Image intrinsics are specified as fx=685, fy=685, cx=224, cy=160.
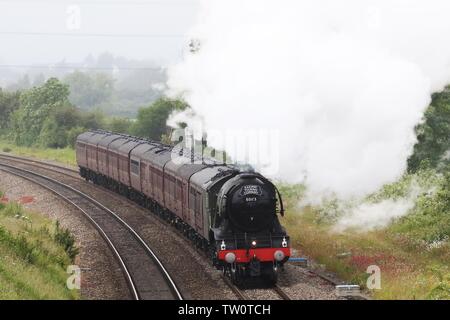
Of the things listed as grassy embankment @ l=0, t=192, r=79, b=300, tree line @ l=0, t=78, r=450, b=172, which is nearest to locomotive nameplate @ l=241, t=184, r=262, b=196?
grassy embankment @ l=0, t=192, r=79, b=300

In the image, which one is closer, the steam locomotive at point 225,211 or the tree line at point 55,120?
the steam locomotive at point 225,211

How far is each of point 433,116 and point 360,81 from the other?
8107mm

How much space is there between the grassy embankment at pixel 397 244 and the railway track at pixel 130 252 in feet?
17.3

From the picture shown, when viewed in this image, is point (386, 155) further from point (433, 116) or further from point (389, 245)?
point (433, 116)

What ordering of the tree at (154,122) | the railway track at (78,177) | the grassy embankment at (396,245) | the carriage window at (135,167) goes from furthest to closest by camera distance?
1. the tree at (154,122)
2. the carriage window at (135,167)
3. the railway track at (78,177)
4. the grassy embankment at (396,245)

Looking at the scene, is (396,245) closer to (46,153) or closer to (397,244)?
(397,244)

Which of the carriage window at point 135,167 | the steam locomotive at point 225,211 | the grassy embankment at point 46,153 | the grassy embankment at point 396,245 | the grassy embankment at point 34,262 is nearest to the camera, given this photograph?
the grassy embankment at point 34,262

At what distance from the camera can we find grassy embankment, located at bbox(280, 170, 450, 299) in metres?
18.2

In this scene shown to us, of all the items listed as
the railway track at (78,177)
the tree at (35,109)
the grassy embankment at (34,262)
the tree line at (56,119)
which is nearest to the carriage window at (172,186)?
the railway track at (78,177)

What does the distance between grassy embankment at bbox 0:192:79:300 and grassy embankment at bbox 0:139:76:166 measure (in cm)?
3394

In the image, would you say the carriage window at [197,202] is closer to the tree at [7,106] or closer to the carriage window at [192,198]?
the carriage window at [192,198]

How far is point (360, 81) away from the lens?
23.6 meters

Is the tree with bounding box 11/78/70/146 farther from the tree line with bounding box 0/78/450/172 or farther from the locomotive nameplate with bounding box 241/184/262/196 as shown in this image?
the locomotive nameplate with bounding box 241/184/262/196

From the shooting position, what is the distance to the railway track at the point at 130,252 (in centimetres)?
1909
